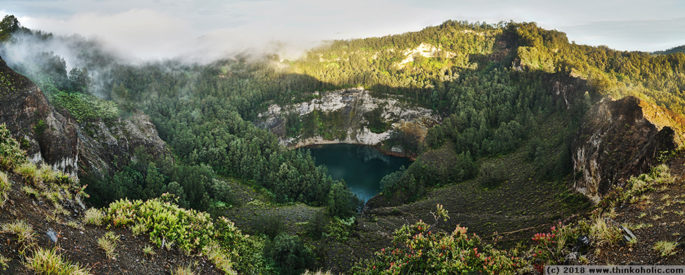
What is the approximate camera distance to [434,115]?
114 metres

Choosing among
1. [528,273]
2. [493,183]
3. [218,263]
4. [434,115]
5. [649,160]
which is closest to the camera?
[218,263]

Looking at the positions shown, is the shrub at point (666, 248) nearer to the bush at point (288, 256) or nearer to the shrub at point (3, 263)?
the shrub at point (3, 263)

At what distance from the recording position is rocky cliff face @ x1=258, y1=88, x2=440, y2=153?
115131 mm

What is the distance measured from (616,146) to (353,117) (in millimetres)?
97908

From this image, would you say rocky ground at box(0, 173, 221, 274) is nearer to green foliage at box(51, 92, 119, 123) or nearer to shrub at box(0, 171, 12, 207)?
shrub at box(0, 171, 12, 207)

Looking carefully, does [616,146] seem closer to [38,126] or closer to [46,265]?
[46,265]

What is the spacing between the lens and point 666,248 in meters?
8.11

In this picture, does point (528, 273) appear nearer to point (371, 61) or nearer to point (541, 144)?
point (541, 144)

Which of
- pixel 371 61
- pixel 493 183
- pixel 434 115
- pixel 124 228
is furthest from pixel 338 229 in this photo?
pixel 371 61

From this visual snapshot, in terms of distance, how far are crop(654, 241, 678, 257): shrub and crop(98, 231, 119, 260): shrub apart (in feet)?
42.2

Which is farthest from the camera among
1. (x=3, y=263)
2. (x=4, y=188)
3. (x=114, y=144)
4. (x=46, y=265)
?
(x=114, y=144)

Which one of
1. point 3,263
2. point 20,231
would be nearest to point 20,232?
point 20,231

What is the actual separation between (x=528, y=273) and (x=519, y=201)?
36118mm

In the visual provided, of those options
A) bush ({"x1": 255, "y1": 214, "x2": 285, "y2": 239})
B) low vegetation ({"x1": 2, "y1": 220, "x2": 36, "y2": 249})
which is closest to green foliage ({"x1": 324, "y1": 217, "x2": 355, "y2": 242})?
bush ({"x1": 255, "y1": 214, "x2": 285, "y2": 239})
